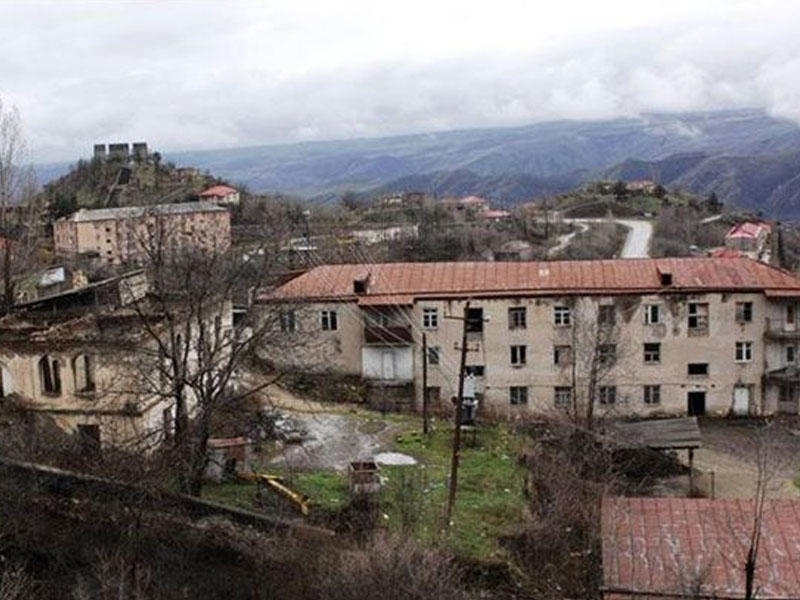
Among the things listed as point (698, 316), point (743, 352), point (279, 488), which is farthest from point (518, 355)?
point (279, 488)

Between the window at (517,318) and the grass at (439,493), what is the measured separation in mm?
8974

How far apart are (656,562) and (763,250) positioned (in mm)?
65612

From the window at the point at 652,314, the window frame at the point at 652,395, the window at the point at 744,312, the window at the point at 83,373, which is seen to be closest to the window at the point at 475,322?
the window at the point at 652,314

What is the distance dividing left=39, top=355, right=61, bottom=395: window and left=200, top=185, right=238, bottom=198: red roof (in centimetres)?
7724

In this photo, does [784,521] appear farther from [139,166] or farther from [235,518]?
[139,166]

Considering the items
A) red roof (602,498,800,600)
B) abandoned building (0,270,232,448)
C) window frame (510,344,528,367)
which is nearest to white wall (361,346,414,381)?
window frame (510,344,528,367)

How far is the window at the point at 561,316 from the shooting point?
120ft

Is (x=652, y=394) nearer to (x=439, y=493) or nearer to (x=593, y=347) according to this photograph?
(x=593, y=347)

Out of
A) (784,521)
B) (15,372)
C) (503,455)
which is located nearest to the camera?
(784,521)

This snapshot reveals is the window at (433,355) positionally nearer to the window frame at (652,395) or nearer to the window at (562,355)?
the window at (562,355)

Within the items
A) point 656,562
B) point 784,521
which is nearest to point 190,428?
point 656,562

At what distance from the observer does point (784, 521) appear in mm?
17656

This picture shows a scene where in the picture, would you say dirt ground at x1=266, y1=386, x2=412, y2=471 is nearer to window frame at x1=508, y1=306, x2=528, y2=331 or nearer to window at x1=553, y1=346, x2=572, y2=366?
window frame at x1=508, y1=306, x2=528, y2=331

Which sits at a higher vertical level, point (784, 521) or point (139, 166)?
point (139, 166)
